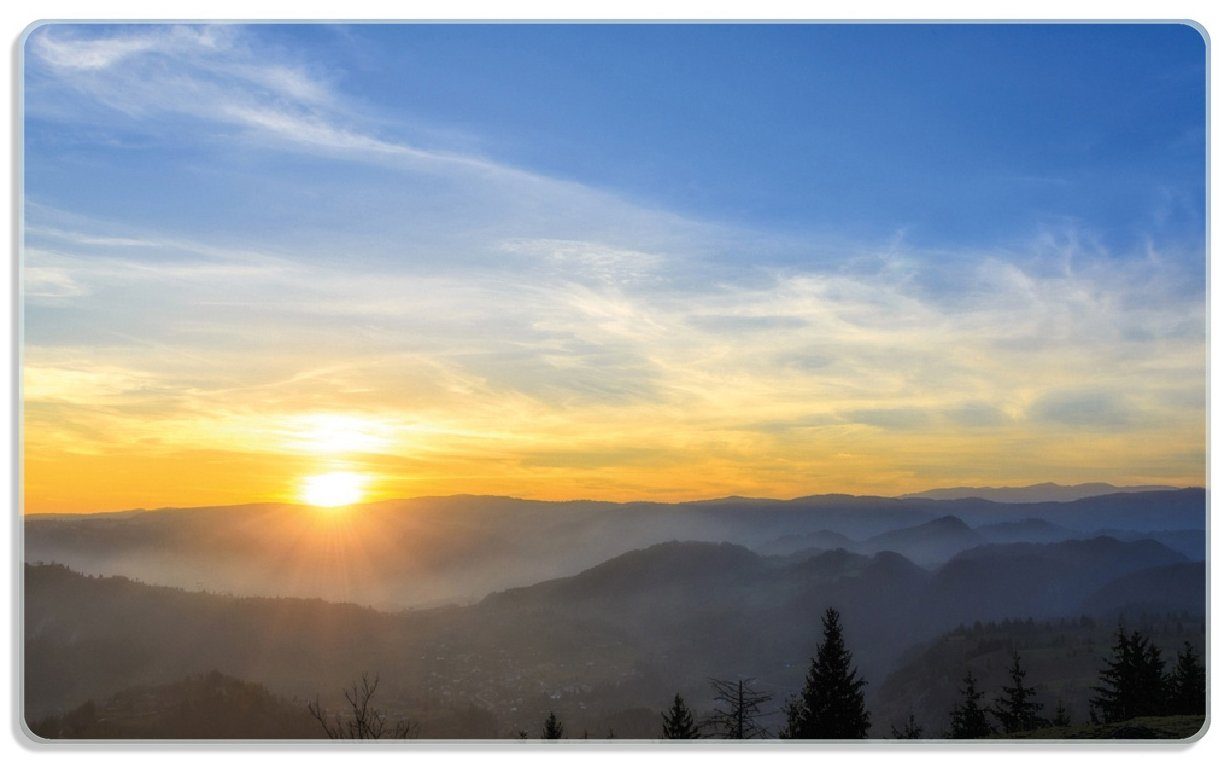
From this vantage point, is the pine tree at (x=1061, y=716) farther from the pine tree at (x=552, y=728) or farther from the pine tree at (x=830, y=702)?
the pine tree at (x=552, y=728)

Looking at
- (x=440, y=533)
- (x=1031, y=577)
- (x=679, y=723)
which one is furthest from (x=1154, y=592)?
(x=440, y=533)

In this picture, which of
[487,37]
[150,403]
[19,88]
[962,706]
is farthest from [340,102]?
[962,706]

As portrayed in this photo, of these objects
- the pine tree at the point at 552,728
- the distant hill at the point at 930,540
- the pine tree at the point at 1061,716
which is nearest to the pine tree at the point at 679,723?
A: the pine tree at the point at 552,728

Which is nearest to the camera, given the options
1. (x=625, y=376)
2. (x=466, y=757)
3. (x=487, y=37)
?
(x=466, y=757)

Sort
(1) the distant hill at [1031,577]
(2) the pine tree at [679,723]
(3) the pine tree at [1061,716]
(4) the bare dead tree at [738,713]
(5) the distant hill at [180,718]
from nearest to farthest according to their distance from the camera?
(5) the distant hill at [180,718] → (4) the bare dead tree at [738,713] → (2) the pine tree at [679,723] → (3) the pine tree at [1061,716] → (1) the distant hill at [1031,577]

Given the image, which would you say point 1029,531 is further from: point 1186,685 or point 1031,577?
point 1186,685

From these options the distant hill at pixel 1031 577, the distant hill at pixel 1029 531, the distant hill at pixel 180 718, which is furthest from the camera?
the distant hill at pixel 1031 577

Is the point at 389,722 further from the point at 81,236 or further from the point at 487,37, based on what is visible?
the point at 487,37
